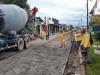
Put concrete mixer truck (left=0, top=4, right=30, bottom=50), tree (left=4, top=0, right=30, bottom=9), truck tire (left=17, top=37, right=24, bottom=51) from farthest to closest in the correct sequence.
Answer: tree (left=4, top=0, right=30, bottom=9)
truck tire (left=17, top=37, right=24, bottom=51)
concrete mixer truck (left=0, top=4, right=30, bottom=50)

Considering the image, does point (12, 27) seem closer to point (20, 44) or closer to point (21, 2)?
point (20, 44)

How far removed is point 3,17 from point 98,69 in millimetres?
9554

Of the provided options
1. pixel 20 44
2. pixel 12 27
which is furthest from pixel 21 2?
pixel 12 27

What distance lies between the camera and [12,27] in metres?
25.2

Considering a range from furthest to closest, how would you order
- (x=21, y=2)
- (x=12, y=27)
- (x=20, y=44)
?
1. (x=21, y=2)
2. (x=20, y=44)
3. (x=12, y=27)

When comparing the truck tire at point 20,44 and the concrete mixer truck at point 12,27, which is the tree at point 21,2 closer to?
the concrete mixer truck at point 12,27

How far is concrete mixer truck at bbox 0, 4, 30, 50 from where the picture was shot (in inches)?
915

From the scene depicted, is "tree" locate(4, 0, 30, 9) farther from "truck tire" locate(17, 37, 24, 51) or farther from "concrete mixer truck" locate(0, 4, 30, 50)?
"truck tire" locate(17, 37, 24, 51)

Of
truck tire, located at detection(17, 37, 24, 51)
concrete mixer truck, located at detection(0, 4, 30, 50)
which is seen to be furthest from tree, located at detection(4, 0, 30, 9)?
truck tire, located at detection(17, 37, 24, 51)

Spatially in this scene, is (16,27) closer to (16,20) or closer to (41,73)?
(16,20)

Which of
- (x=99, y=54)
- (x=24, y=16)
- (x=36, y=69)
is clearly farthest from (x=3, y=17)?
(x=36, y=69)

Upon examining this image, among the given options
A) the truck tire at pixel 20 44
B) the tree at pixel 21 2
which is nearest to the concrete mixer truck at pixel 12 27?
the truck tire at pixel 20 44

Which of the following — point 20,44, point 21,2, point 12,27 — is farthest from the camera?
point 21,2

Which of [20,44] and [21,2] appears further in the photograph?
[21,2]
